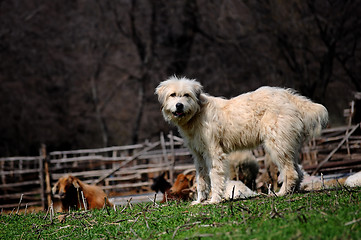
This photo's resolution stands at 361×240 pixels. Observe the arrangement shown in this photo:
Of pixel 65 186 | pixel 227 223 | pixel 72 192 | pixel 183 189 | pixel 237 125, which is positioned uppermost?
pixel 237 125

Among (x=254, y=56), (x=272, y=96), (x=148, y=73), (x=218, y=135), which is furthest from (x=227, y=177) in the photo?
(x=148, y=73)

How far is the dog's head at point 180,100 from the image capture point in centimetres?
732

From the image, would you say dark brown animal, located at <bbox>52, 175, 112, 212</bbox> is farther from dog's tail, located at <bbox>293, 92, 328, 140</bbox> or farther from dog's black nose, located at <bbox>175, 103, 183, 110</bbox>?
dog's tail, located at <bbox>293, 92, 328, 140</bbox>

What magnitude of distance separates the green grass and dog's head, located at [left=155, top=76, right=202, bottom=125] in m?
1.66

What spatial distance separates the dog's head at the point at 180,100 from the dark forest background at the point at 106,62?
68.5ft

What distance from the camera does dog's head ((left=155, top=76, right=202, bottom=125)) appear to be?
732 centimetres

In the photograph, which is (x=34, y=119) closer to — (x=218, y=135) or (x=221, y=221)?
(x=218, y=135)

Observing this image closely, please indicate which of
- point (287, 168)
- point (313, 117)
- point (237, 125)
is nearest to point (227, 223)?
point (287, 168)

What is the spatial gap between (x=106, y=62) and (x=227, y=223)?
110 ft

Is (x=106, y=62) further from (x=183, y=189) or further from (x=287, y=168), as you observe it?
(x=287, y=168)

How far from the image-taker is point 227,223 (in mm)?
4867

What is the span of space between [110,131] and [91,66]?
20.6 feet

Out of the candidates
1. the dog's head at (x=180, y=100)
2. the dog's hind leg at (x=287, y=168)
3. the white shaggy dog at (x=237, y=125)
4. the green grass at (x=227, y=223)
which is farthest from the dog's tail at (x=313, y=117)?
the dog's head at (x=180, y=100)

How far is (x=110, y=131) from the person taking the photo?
125 ft
